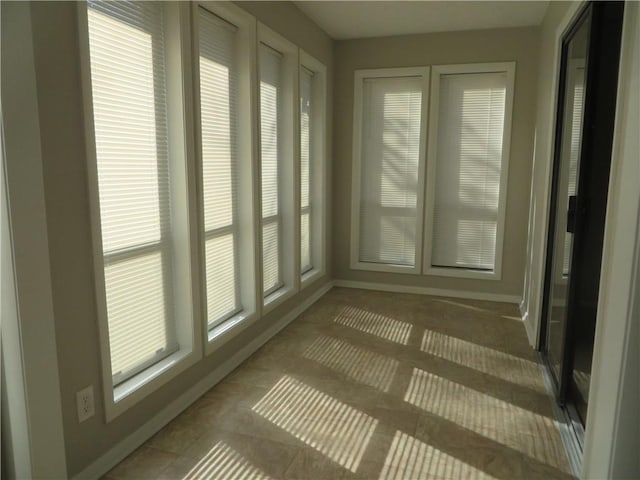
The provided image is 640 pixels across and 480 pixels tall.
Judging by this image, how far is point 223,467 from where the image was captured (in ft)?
6.77

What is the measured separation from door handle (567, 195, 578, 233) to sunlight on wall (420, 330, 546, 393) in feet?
3.33

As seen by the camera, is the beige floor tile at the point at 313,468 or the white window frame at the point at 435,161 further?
the white window frame at the point at 435,161

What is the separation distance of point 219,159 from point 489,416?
7.04ft

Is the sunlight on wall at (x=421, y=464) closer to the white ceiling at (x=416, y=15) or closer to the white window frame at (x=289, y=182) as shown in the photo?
the white window frame at (x=289, y=182)

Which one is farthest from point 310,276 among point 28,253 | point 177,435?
point 28,253

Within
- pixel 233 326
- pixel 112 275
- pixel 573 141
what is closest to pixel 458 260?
pixel 573 141

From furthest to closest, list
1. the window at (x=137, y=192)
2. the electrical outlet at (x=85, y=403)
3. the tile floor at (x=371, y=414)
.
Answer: the tile floor at (x=371, y=414), the window at (x=137, y=192), the electrical outlet at (x=85, y=403)

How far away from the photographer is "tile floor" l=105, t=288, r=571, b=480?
2074 mm

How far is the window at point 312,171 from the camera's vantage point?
4371 millimetres

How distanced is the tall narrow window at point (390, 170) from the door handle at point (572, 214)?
2.32 meters

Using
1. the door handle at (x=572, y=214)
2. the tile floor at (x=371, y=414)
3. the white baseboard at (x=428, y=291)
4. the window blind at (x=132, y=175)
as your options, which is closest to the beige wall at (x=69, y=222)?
the window blind at (x=132, y=175)

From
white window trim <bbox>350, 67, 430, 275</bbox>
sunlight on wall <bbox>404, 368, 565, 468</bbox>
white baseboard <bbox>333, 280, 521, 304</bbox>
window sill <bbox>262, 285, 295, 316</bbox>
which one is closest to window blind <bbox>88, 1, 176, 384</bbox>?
window sill <bbox>262, 285, 295, 316</bbox>

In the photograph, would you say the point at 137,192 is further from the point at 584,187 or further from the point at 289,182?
the point at 584,187

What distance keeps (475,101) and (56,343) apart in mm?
4123
